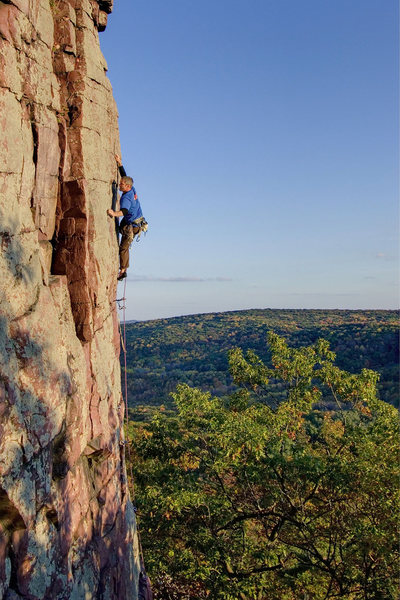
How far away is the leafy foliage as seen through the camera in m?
11.0

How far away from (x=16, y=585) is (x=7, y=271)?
4345 mm

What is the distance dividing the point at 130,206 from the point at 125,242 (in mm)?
945

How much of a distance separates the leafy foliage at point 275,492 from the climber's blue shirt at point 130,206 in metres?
5.76

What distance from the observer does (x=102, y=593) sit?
784 centimetres

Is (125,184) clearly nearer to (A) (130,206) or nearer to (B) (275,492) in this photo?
(A) (130,206)

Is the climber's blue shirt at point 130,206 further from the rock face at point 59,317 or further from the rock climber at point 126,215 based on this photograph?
the rock face at point 59,317

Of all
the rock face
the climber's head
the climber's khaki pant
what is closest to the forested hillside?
the climber's khaki pant

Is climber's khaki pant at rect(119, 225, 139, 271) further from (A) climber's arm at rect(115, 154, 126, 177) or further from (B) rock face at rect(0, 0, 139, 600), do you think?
(A) climber's arm at rect(115, 154, 126, 177)

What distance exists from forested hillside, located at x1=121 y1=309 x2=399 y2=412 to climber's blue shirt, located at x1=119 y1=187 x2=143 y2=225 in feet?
82.3

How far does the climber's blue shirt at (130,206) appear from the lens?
399 inches

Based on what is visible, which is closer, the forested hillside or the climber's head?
A: the climber's head

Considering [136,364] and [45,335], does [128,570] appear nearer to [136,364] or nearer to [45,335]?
[45,335]

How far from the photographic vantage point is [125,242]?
1052cm

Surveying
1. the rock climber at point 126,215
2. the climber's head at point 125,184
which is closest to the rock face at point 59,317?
the climber's head at point 125,184
